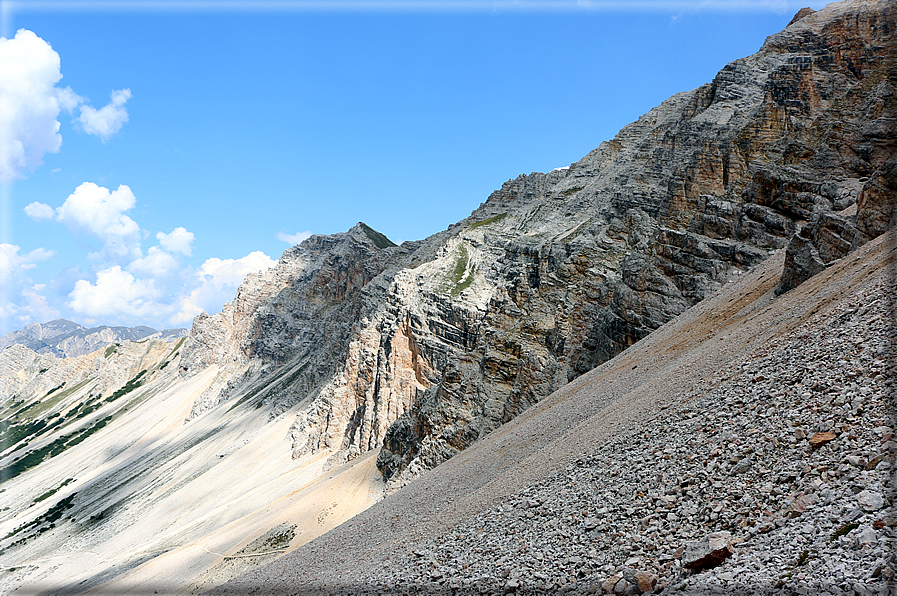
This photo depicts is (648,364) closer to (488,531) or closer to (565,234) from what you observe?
(488,531)

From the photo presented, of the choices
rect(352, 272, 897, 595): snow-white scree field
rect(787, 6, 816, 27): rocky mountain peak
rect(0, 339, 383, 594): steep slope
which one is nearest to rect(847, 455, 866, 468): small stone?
rect(352, 272, 897, 595): snow-white scree field

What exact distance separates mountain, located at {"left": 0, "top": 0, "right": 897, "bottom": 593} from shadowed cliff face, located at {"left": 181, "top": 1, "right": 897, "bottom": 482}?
270 mm

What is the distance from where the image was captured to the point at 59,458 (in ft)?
489

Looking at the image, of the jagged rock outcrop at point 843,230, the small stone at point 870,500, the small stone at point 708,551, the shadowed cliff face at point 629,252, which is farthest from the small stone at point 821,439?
the shadowed cliff face at point 629,252

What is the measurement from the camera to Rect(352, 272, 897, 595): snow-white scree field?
26.7ft

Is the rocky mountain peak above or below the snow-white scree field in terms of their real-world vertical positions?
above

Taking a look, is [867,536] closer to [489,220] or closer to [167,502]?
[167,502]

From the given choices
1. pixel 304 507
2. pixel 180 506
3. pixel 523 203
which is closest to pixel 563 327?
pixel 304 507

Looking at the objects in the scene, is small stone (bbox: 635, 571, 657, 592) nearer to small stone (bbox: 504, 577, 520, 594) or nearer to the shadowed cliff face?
small stone (bbox: 504, 577, 520, 594)

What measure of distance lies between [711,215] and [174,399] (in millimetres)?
164016

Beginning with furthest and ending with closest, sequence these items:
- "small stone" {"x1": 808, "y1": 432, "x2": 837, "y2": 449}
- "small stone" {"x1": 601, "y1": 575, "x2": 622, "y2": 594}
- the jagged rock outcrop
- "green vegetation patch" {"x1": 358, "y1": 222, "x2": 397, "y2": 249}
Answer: "green vegetation patch" {"x1": 358, "y1": 222, "x2": 397, "y2": 249} < the jagged rock outcrop < "small stone" {"x1": 808, "y1": 432, "x2": 837, "y2": 449} < "small stone" {"x1": 601, "y1": 575, "x2": 622, "y2": 594}

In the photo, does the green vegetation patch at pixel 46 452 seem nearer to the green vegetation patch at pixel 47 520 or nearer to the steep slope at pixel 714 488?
the green vegetation patch at pixel 47 520

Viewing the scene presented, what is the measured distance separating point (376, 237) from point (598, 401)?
168931 mm

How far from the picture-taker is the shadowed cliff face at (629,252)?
127 ft
